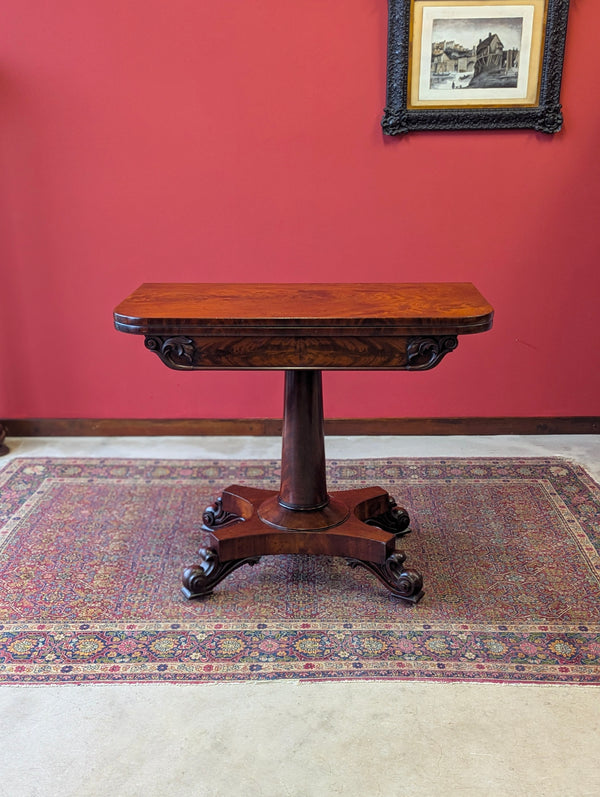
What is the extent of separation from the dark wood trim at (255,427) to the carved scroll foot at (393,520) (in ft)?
3.48

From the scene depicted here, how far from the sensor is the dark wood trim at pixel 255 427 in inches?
160

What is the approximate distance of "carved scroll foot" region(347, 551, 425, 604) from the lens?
2584 mm

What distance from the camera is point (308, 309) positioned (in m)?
2.47

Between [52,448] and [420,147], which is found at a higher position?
[420,147]

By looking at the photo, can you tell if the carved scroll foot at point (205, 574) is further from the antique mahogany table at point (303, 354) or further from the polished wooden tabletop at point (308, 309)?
the polished wooden tabletop at point (308, 309)

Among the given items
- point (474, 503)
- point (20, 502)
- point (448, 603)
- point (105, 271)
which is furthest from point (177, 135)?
point (448, 603)

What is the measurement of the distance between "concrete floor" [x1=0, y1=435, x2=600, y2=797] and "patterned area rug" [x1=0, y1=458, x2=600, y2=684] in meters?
0.08

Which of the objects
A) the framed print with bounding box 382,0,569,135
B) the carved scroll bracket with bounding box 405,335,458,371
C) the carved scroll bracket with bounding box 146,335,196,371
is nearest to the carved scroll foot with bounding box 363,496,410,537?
the carved scroll bracket with bounding box 405,335,458,371

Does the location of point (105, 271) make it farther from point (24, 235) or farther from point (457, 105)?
point (457, 105)

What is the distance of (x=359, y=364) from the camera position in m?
2.42

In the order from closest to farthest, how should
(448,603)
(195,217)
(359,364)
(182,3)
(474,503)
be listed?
1. (359,364)
2. (448,603)
3. (474,503)
4. (182,3)
5. (195,217)

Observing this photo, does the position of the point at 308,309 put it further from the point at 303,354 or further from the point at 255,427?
the point at 255,427

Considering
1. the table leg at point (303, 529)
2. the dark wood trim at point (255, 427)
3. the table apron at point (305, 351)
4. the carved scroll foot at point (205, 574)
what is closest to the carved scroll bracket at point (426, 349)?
the table apron at point (305, 351)

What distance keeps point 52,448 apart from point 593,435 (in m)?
2.64
